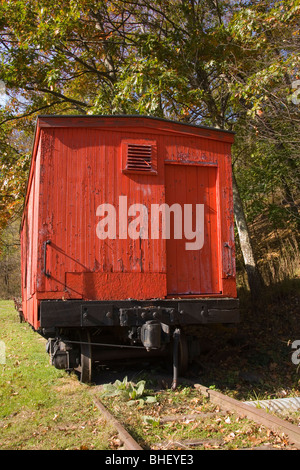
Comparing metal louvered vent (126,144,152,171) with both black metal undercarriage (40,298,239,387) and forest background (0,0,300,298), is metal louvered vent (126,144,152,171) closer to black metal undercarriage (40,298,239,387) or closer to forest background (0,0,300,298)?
black metal undercarriage (40,298,239,387)

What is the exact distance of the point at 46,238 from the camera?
18.6ft

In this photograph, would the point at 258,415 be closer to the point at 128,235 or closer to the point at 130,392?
the point at 130,392

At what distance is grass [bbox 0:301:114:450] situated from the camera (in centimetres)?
391

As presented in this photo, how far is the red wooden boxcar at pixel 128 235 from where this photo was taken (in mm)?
5582

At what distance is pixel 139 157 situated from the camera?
6.17 metres

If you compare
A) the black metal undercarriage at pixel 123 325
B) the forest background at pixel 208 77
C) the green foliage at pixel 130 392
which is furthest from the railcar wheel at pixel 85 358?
the forest background at pixel 208 77

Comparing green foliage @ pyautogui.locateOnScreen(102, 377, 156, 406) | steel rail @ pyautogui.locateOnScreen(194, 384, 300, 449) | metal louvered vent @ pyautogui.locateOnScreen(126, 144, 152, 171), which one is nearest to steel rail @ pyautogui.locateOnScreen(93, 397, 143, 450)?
green foliage @ pyautogui.locateOnScreen(102, 377, 156, 406)

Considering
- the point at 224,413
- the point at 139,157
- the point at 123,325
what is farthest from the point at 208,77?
the point at 224,413

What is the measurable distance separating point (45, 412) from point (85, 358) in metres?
1.06

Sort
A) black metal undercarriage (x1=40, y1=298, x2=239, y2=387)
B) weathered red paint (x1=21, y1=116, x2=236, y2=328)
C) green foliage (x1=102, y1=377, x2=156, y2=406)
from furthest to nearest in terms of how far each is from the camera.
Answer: weathered red paint (x1=21, y1=116, x2=236, y2=328) < black metal undercarriage (x1=40, y1=298, x2=239, y2=387) < green foliage (x1=102, y1=377, x2=156, y2=406)

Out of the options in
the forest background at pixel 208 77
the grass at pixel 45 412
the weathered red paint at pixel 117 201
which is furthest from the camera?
the forest background at pixel 208 77

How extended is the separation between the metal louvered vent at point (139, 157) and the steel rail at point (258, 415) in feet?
10.3

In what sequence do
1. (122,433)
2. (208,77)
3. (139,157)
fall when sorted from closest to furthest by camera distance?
(122,433), (139,157), (208,77)

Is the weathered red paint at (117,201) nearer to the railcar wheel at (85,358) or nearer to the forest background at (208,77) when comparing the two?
the railcar wheel at (85,358)
